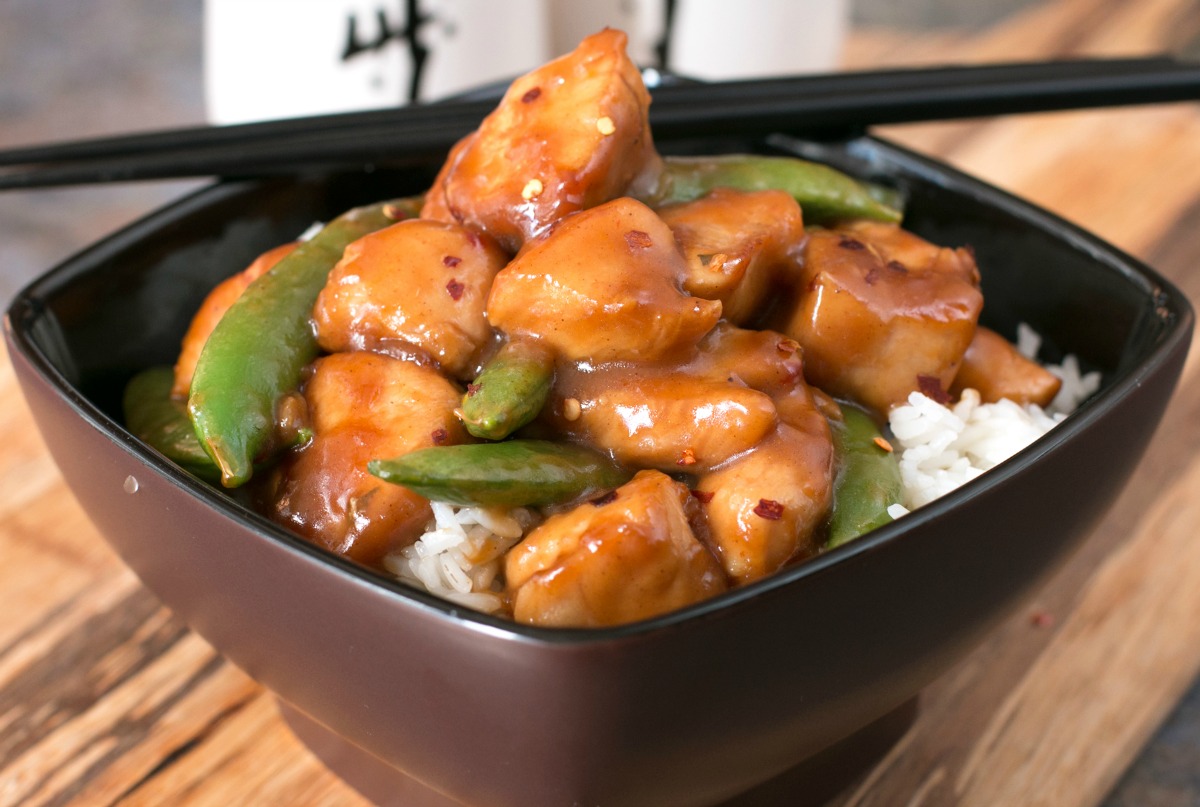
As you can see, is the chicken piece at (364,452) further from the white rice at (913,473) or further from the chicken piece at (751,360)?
the chicken piece at (751,360)

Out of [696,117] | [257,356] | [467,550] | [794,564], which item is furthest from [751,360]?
[696,117]

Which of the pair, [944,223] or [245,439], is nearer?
[245,439]

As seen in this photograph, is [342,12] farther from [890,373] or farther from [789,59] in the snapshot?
[890,373]

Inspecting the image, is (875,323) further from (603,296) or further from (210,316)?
(210,316)

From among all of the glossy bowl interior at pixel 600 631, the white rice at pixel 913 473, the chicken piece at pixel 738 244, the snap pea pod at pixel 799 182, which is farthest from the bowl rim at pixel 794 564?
the chicken piece at pixel 738 244

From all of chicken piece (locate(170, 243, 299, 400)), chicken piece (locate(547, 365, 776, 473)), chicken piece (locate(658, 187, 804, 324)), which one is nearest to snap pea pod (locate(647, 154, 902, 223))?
chicken piece (locate(658, 187, 804, 324))

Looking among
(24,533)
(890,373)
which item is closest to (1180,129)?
(890,373)
